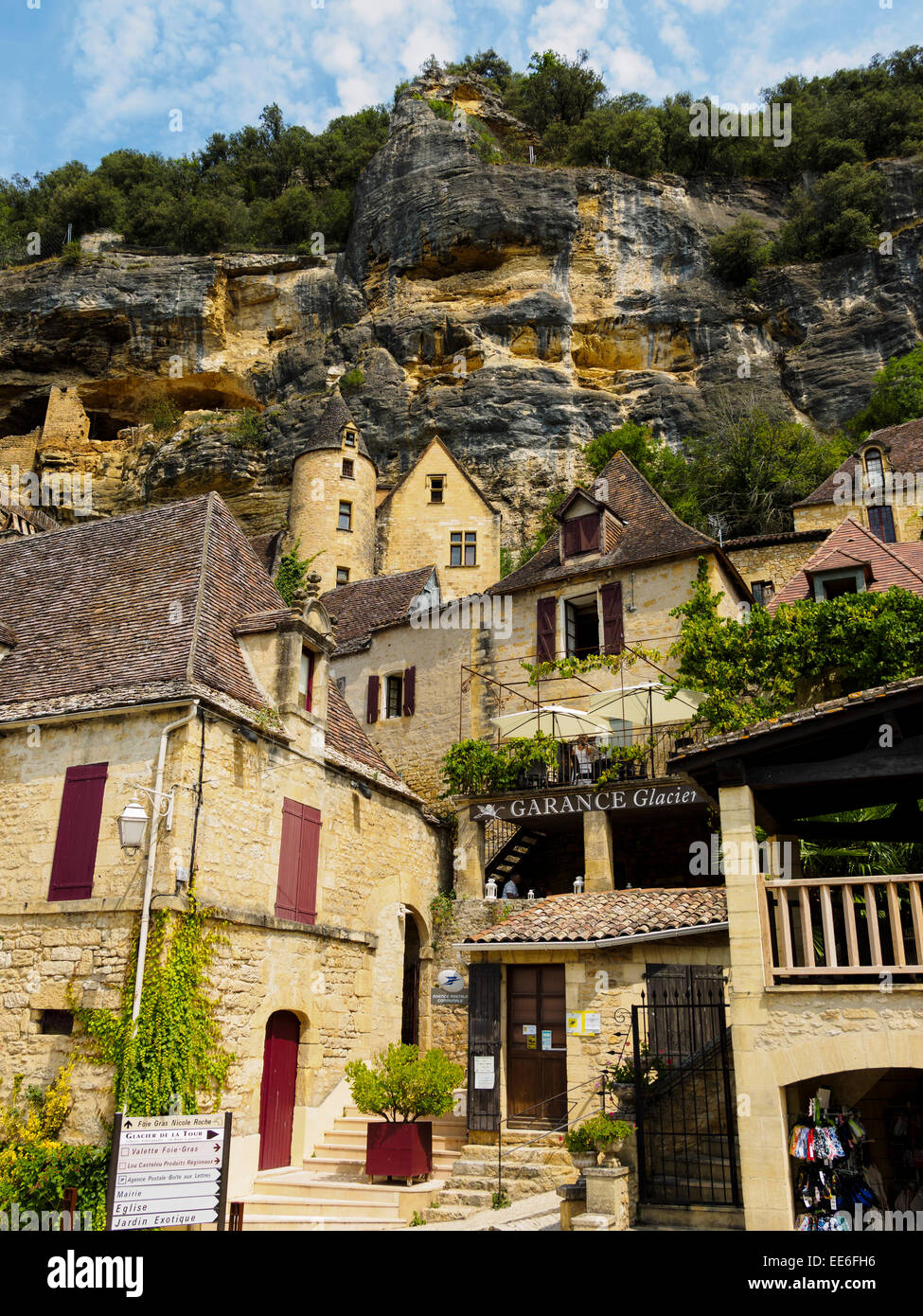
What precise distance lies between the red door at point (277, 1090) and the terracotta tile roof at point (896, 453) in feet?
67.3

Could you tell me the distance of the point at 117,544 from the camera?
58.1ft

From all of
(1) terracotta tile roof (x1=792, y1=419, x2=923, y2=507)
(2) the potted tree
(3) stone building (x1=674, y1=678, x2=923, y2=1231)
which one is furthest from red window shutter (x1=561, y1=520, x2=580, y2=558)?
(3) stone building (x1=674, y1=678, x2=923, y2=1231)

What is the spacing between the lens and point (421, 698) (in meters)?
22.9

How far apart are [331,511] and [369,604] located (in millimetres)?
10052

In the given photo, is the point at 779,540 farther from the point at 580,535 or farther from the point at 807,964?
the point at 807,964

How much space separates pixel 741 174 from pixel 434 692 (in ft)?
121

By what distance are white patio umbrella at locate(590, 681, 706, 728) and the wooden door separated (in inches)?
235

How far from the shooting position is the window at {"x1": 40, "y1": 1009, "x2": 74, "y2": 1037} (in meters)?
12.4

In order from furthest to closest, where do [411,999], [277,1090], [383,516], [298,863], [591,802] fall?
1. [383,516]
2. [411,999]
3. [591,802]
4. [298,863]
5. [277,1090]

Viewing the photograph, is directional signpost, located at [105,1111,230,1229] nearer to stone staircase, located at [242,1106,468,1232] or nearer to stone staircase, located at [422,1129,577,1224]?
stone staircase, located at [242,1106,468,1232]

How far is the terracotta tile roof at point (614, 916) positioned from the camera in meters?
13.6

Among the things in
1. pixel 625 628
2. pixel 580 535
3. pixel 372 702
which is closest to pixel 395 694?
pixel 372 702

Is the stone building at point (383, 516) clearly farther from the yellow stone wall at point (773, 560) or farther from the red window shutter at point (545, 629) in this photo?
the red window shutter at point (545, 629)
